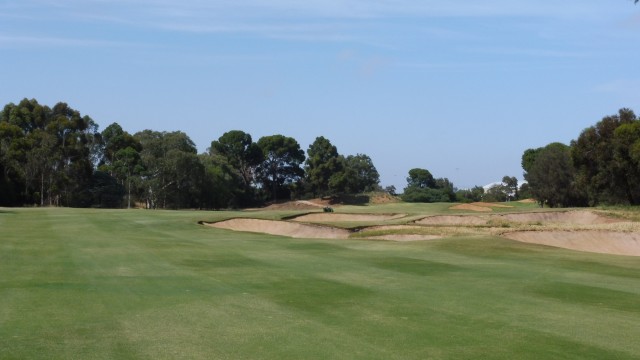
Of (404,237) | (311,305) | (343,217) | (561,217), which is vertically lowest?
(311,305)

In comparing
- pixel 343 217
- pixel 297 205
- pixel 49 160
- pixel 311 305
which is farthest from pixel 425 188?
pixel 311 305

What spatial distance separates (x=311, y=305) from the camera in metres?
12.3

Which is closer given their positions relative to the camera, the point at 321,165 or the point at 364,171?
the point at 321,165

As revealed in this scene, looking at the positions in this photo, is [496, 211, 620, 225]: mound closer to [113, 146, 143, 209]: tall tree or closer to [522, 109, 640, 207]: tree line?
[522, 109, 640, 207]: tree line

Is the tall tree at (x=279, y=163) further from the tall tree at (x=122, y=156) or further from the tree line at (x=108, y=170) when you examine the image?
the tall tree at (x=122, y=156)

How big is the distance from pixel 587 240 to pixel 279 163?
340 ft

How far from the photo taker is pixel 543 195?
273 feet

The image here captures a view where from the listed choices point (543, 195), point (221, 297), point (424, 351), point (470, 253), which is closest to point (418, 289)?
point (221, 297)

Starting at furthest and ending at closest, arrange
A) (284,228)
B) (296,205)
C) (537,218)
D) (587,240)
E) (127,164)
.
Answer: (296,205)
(127,164)
(537,218)
(284,228)
(587,240)

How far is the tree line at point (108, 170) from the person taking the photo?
91000mm

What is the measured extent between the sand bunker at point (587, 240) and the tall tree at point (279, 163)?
101 metres

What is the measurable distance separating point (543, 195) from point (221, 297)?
7535 cm

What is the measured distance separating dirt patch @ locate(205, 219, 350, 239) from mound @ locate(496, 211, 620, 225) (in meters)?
14.2

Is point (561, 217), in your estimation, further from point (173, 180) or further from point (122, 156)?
point (122, 156)
